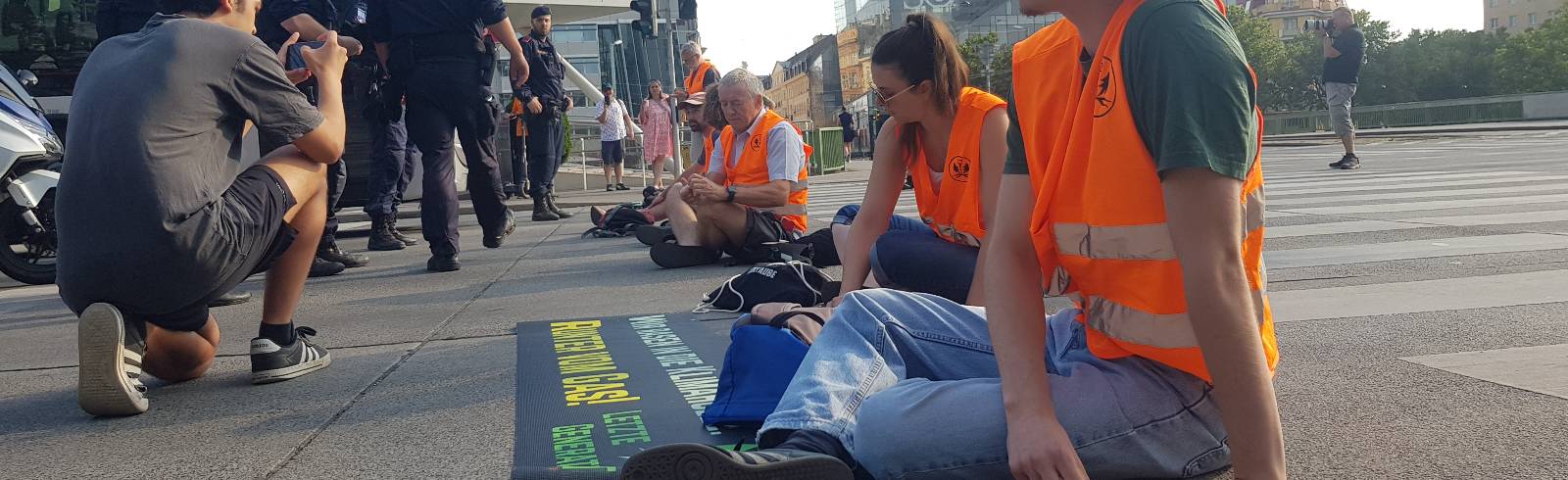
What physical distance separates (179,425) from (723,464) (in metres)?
1.92

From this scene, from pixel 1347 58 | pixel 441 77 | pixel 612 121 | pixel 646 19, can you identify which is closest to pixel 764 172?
pixel 441 77

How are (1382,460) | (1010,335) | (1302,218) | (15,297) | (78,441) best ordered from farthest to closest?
(1302,218) < (15,297) < (78,441) < (1382,460) < (1010,335)

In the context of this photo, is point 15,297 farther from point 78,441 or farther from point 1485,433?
point 1485,433

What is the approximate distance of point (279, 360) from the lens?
3.67 meters

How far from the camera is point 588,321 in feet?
15.2

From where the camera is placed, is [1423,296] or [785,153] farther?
[785,153]

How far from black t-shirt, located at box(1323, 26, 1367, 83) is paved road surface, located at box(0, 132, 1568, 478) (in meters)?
7.26

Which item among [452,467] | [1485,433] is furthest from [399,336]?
[1485,433]

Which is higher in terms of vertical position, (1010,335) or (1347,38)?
(1347,38)

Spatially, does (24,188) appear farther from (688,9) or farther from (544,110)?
(688,9)

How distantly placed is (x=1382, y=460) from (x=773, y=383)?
1226 mm

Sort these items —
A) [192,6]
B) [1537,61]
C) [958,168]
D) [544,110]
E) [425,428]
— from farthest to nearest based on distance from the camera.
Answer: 1. [1537,61]
2. [544,110]
3. [958,168]
4. [192,6]
5. [425,428]

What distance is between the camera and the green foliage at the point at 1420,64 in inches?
2763

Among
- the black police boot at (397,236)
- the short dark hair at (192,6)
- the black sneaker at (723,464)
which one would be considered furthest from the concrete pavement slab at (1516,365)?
the black police boot at (397,236)
